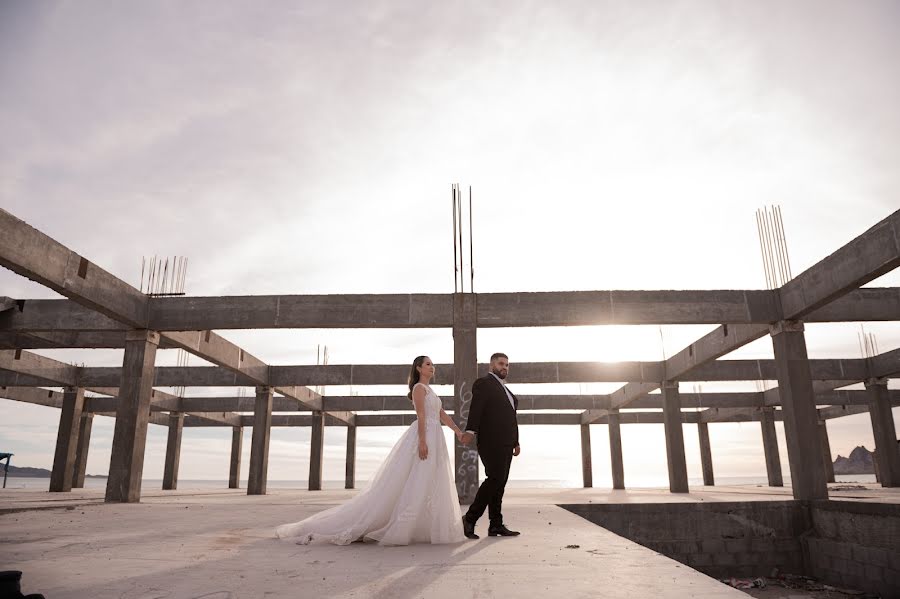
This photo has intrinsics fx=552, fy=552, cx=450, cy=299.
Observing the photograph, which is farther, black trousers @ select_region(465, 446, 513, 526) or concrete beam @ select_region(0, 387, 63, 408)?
concrete beam @ select_region(0, 387, 63, 408)

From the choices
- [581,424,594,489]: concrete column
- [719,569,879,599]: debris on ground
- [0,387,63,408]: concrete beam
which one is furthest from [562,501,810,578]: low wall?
[0,387,63,408]: concrete beam

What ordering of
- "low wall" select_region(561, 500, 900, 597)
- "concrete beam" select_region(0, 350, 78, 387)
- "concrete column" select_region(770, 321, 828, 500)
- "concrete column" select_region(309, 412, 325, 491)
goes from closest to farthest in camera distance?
"low wall" select_region(561, 500, 900, 597), "concrete column" select_region(770, 321, 828, 500), "concrete beam" select_region(0, 350, 78, 387), "concrete column" select_region(309, 412, 325, 491)

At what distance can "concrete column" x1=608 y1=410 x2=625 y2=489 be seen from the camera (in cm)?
2661

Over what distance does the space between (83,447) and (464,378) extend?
923 inches

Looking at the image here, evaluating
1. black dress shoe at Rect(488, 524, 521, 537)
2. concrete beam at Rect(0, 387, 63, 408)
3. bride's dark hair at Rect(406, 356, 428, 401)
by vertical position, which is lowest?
black dress shoe at Rect(488, 524, 521, 537)

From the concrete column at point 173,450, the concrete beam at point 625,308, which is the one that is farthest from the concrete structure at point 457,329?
the concrete column at point 173,450

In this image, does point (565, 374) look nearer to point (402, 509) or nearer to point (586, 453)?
point (586, 453)

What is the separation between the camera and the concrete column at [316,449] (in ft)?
86.0

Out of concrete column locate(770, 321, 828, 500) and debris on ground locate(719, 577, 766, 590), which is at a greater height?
concrete column locate(770, 321, 828, 500)

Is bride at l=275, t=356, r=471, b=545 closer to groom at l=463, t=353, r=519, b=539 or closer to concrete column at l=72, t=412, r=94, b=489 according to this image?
groom at l=463, t=353, r=519, b=539

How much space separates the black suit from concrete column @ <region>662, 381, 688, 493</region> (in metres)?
15.5

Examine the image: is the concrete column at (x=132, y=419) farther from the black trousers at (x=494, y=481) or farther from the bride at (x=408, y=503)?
the black trousers at (x=494, y=481)

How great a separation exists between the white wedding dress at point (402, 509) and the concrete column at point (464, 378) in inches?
208

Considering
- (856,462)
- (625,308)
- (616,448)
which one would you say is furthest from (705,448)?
(856,462)
